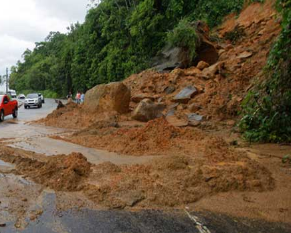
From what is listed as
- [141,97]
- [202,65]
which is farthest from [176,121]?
[202,65]

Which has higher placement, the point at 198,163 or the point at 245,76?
the point at 245,76

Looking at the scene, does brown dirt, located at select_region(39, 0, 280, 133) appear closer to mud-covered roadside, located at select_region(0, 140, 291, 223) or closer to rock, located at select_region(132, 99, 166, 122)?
rock, located at select_region(132, 99, 166, 122)

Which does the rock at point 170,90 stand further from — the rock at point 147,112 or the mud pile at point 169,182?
the mud pile at point 169,182

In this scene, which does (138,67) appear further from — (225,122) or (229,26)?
(225,122)

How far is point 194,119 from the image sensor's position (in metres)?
14.7

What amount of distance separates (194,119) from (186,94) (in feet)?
9.85

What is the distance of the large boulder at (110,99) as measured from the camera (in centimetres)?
1712

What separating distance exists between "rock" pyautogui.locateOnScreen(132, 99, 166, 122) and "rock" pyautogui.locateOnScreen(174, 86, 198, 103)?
4.83 feet

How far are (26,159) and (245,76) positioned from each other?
488 inches

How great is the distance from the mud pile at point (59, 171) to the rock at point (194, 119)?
778cm

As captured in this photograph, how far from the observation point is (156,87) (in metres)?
20.3

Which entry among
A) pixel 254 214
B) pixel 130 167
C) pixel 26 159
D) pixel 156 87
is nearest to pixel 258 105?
pixel 130 167

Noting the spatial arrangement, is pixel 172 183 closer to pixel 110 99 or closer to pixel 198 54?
pixel 110 99

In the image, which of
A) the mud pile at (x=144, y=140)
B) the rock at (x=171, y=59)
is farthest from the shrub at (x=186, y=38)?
the mud pile at (x=144, y=140)
